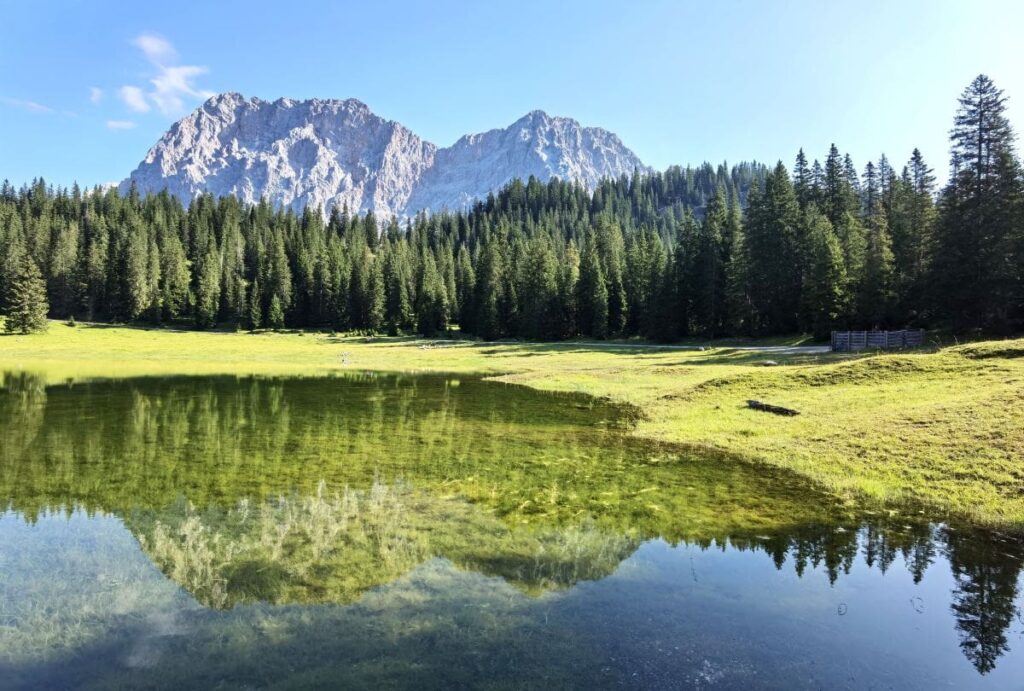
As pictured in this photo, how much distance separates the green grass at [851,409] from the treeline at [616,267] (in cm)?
2065

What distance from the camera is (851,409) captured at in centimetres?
2584

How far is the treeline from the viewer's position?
5488cm

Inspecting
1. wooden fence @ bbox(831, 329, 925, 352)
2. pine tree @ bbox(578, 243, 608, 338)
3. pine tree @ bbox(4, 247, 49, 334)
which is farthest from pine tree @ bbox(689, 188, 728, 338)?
pine tree @ bbox(4, 247, 49, 334)

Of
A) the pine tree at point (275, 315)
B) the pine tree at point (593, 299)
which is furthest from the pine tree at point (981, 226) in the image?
the pine tree at point (275, 315)

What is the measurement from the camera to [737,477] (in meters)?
18.8

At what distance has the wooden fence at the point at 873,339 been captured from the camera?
54094mm

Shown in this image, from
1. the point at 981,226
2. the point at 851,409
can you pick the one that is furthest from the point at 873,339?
the point at 851,409

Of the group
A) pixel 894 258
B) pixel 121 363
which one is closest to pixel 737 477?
pixel 894 258

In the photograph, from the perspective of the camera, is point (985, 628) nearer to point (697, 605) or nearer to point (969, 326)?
point (697, 605)

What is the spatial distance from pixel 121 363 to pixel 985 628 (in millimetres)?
80776

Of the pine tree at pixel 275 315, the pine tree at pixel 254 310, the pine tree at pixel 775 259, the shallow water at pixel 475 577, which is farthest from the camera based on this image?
the pine tree at pixel 275 315

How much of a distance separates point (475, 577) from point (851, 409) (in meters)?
21.7

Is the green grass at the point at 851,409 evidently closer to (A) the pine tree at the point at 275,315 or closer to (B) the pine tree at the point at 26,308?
(B) the pine tree at the point at 26,308

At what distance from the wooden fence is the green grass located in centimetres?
554
